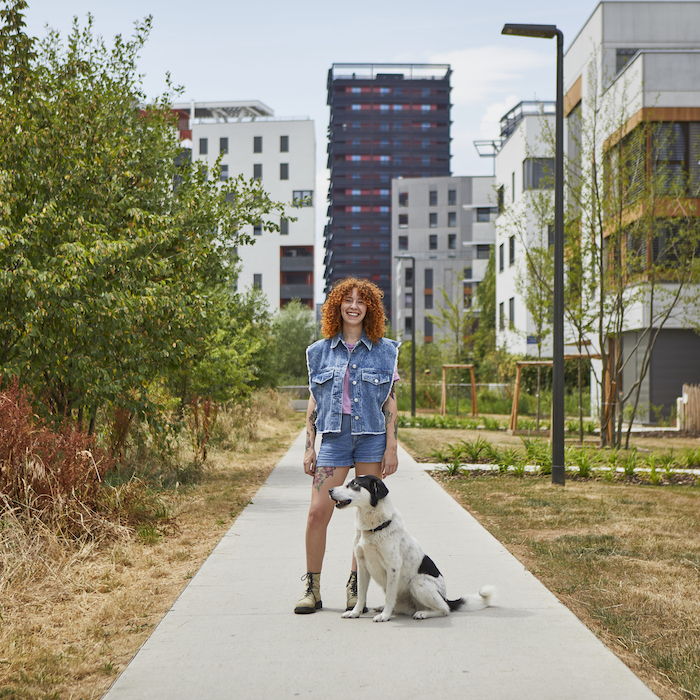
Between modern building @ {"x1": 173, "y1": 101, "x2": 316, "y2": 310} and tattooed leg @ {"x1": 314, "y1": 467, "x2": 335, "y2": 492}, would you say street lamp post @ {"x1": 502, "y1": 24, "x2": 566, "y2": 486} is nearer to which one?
tattooed leg @ {"x1": 314, "y1": 467, "x2": 335, "y2": 492}

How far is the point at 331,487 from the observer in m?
5.30

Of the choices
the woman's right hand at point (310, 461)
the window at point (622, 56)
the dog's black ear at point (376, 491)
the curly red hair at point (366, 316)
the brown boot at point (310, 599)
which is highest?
the window at point (622, 56)

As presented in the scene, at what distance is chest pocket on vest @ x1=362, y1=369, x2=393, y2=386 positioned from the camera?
5.32 m

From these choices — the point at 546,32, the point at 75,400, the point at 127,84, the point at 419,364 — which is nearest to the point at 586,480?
the point at 546,32

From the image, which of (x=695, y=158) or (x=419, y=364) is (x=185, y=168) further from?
(x=419, y=364)

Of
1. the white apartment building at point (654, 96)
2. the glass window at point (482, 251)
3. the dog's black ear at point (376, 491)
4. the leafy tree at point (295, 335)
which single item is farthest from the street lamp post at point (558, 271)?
the glass window at point (482, 251)

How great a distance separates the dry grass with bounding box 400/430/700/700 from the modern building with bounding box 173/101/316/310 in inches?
2555

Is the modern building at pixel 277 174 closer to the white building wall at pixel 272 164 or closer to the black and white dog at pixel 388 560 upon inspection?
the white building wall at pixel 272 164

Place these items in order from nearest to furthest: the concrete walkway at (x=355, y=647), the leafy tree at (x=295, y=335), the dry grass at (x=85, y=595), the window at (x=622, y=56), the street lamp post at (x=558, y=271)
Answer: the concrete walkway at (x=355, y=647) < the dry grass at (x=85, y=595) < the street lamp post at (x=558, y=271) < the window at (x=622, y=56) < the leafy tree at (x=295, y=335)

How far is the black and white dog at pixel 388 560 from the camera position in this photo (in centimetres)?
490

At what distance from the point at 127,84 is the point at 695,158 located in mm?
15959

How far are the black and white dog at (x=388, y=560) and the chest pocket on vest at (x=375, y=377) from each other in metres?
0.65

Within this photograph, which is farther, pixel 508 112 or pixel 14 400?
pixel 508 112

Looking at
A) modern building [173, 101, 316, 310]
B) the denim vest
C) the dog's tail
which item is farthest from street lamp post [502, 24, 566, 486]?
modern building [173, 101, 316, 310]
